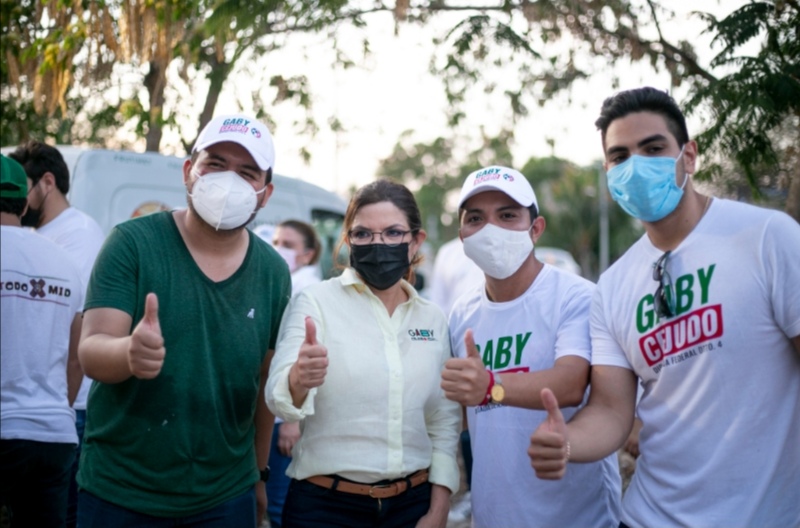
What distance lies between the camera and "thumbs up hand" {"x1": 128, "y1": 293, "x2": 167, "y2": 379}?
7.99ft

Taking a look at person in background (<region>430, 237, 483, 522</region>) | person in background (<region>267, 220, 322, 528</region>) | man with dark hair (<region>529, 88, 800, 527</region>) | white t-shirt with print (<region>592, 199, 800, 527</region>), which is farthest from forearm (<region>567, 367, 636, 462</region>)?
person in background (<region>430, 237, 483, 522</region>)

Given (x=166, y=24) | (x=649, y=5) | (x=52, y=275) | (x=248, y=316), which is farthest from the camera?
(x=166, y=24)

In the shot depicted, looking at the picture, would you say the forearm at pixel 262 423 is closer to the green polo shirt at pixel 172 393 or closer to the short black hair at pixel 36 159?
the green polo shirt at pixel 172 393

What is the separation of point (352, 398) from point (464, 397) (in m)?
0.50

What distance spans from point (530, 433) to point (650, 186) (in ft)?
3.29

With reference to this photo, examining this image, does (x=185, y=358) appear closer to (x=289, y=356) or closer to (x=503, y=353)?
(x=289, y=356)

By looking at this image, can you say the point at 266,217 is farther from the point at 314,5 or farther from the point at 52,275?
the point at 52,275

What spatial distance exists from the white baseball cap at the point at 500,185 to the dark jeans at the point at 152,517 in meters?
1.44

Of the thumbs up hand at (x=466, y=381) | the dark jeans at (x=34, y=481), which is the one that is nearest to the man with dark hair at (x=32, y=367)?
the dark jeans at (x=34, y=481)

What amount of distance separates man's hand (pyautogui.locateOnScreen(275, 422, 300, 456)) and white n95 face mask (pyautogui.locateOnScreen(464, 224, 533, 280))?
7.11ft

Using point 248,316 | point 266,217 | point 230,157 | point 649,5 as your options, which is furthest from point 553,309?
point 266,217

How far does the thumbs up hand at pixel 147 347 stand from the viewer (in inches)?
95.9

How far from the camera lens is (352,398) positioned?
301 cm

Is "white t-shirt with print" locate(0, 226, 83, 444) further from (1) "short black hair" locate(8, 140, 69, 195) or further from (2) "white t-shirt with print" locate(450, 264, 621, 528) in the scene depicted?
(2) "white t-shirt with print" locate(450, 264, 621, 528)
